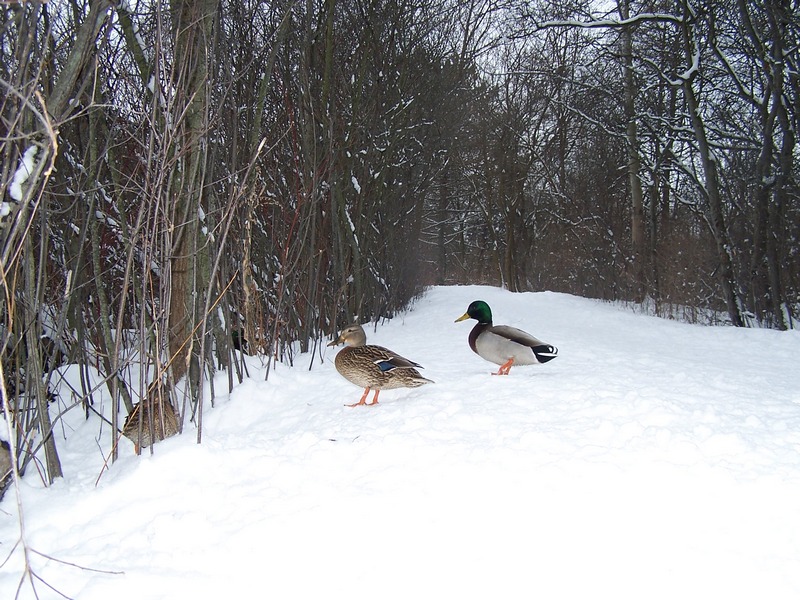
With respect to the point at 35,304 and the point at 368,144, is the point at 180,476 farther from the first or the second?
the point at 368,144

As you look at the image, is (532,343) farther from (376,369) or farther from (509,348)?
(376,369)

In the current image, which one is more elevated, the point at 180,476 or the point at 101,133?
the point at 101,133

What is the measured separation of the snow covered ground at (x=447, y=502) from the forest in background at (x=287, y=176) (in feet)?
1.55

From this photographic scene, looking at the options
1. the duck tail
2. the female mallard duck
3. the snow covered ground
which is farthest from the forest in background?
the duck tail

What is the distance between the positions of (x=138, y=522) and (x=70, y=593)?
54 cm

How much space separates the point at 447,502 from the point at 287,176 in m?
6.16

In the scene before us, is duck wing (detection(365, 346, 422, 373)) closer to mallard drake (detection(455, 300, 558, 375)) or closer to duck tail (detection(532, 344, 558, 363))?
mallard drake (detection(455, 300, 558, 375))

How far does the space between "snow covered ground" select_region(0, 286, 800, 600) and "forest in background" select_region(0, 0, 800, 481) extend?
47cm

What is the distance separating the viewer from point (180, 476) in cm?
308

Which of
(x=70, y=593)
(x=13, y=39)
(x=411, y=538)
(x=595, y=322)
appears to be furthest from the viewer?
(x=595, y=322)

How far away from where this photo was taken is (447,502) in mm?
2727

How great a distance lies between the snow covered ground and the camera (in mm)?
2166

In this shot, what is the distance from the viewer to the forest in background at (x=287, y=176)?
10.5ft

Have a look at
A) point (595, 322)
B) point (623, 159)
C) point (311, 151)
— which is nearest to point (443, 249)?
point (623, 159)
